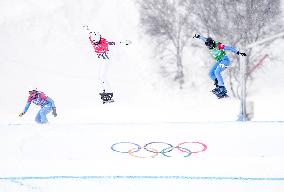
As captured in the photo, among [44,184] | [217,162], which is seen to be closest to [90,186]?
[44,184]

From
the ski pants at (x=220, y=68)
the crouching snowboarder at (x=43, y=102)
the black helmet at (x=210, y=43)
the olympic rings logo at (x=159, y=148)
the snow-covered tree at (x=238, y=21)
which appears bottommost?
the olympic rings logo at (x=159, y=148)

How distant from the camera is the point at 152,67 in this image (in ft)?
64.8

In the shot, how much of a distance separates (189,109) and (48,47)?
1067cm

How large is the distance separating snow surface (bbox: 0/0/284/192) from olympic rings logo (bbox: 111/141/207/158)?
0.13 metres

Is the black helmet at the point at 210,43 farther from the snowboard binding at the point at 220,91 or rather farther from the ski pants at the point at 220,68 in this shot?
the snowboard binding at the point at 220,91

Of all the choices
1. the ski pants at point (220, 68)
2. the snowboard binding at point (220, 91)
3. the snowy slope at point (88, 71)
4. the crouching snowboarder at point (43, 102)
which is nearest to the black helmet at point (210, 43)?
the ski pants at point (220, 68)

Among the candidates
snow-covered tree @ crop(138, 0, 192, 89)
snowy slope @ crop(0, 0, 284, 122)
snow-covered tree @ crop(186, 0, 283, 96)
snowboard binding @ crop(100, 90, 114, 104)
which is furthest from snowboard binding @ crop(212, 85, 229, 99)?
snow-covered tree @ crop(138, 0, 192, 89)

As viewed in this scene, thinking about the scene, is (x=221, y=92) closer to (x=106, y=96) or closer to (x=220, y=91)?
(x=220, y=91)

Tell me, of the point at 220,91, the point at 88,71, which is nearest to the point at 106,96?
the point at 220,91

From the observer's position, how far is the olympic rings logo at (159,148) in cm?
680

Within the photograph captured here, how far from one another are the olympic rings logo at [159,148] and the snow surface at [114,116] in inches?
5.3

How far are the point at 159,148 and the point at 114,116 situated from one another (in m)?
3.04

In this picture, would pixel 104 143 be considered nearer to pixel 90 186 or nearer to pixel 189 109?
pixel 90 186

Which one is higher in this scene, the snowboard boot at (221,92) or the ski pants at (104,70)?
the ski pants at (104,70)
